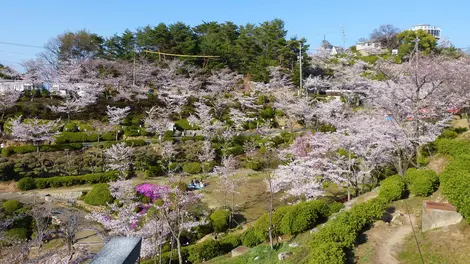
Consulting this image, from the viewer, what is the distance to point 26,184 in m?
24.6

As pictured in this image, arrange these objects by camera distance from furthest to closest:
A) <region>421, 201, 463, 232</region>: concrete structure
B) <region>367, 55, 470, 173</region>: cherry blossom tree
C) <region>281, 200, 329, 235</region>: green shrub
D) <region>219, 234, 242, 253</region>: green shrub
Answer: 1. <region>367, 55, 470, 173</region>: cherry blossom tree
2. <region>219, 234, 242, 253</region>: green shrub
3. <region>281, 200, 329, 235</region>: green shrub
4. <region>421, 201, 463, 232</region>: concrete structure

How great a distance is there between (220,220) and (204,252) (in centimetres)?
371

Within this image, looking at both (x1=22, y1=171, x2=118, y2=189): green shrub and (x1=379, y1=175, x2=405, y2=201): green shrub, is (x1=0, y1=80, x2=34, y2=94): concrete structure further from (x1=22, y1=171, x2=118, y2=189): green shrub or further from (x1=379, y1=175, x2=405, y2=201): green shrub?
(x1=379, y1=175, x2=405, y2=201): green shrub

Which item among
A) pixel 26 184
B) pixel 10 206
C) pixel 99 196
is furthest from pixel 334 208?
pixel 26 184

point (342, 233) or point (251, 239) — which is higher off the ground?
point (342, 233)

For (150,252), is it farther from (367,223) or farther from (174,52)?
(174,52)

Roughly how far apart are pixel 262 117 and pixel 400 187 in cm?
2746

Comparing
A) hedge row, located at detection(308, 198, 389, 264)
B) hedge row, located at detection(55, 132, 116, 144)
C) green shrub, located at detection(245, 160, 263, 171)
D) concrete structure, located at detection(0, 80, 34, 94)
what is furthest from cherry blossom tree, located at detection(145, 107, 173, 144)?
hedge row, located at detection(308, 198, 389, 264)

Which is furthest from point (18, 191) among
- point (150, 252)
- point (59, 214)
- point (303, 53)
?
point (303, 53)

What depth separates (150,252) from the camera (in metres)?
14.0

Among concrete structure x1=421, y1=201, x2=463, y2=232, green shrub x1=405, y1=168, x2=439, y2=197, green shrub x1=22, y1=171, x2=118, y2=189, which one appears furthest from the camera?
green shrub x1=22, y1=171, x2=118, y2=189

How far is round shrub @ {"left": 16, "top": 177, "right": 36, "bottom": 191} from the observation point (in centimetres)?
2448

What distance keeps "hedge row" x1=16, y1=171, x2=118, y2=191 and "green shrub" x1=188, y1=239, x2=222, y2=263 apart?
14372 mm

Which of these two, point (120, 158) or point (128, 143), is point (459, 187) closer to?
point (120, 158)
